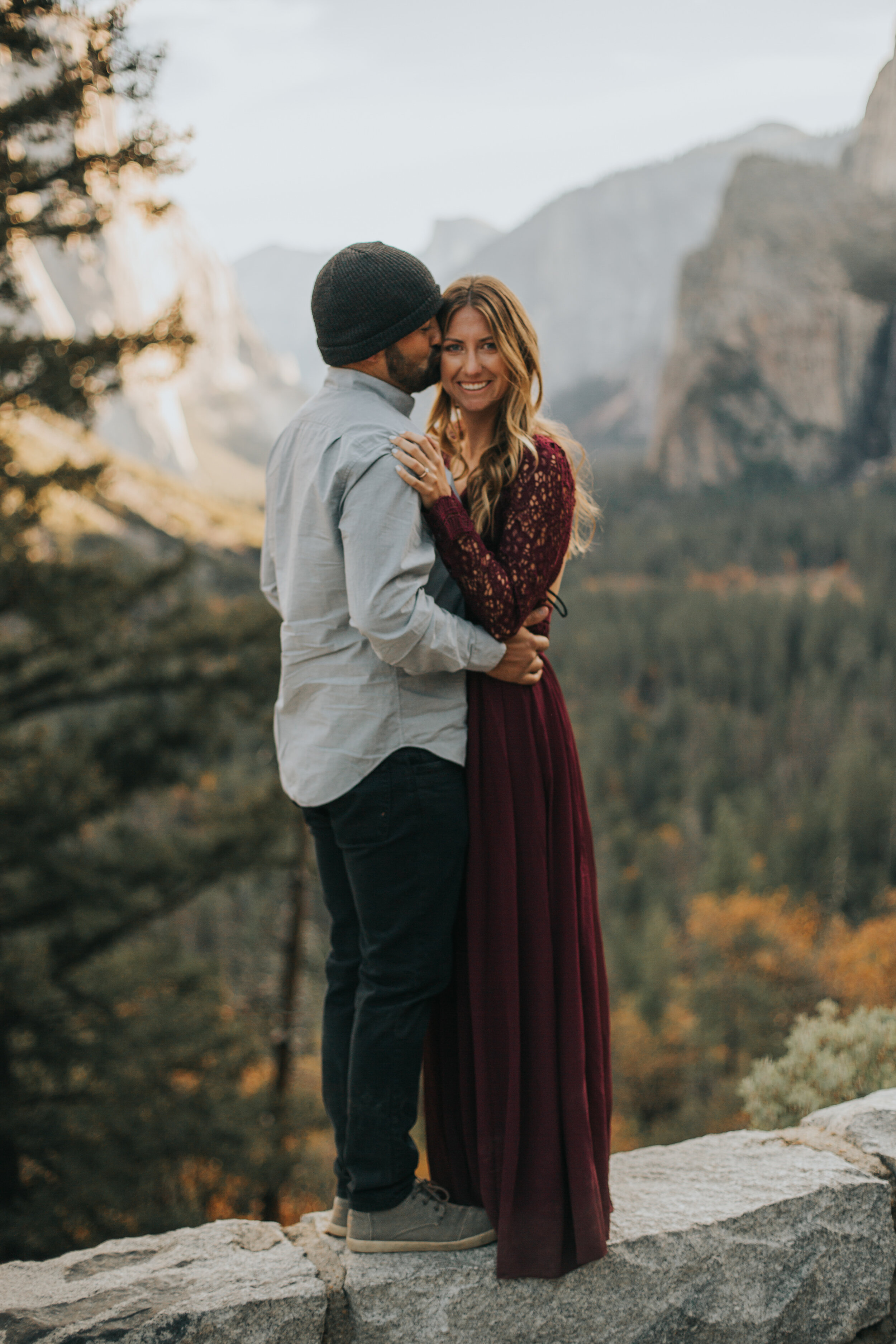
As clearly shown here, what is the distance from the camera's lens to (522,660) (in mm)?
2240

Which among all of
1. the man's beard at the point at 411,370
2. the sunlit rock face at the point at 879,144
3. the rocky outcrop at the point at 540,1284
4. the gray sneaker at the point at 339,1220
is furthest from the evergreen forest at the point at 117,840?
the sunlit rock face at the point at 879,144

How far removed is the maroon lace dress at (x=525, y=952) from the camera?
218 centimetres

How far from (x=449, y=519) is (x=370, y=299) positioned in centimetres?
49

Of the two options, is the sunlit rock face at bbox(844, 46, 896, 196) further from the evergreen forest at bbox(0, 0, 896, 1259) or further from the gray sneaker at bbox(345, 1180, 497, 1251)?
the gray sneaker at bbox(345, 1180, 497, 1251)

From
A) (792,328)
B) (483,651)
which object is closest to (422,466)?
(483,651)

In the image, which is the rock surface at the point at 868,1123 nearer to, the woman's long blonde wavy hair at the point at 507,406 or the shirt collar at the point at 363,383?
the woman's long blonde wavy hair at the point at 507,406

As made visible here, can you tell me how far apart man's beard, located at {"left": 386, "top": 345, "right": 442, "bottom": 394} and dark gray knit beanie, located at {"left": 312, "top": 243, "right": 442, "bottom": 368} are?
43mm

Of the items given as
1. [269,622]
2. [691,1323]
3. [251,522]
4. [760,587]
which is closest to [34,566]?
[269,622]

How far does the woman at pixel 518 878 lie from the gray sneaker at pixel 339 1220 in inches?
12.3

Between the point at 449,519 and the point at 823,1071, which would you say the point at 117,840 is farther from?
the point at 449,519

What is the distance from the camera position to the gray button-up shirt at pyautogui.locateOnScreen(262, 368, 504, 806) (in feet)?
6.57

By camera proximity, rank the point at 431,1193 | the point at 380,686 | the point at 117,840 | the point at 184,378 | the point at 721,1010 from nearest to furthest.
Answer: the point at 380,686 → the point at 431,1193 → the point at 117,840 → the point at 721,1010 → the point at 184,378

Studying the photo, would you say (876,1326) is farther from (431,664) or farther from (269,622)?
(269,622)

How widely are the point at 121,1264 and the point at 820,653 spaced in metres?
75.6
